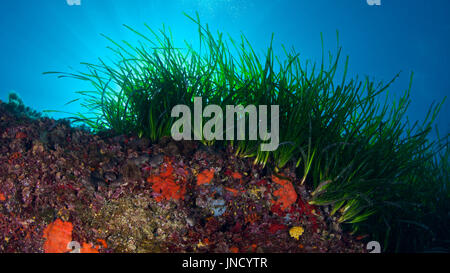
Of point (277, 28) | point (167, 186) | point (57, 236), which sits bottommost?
point (57, 236)

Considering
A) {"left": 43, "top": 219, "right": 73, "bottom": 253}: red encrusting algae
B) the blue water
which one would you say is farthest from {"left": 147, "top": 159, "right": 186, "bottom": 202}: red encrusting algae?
the blue water

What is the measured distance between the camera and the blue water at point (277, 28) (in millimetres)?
59875

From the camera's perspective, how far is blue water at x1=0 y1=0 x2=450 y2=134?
196ft

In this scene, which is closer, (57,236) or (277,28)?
(57,236)

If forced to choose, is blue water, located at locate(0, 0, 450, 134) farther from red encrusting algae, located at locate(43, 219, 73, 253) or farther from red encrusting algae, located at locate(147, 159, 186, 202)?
red encrusting algae, located at locate(43, 219, 73, 253)

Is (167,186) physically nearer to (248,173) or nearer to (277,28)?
(248,173)

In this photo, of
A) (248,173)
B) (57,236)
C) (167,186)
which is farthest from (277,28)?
(57,236)

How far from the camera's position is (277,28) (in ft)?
253

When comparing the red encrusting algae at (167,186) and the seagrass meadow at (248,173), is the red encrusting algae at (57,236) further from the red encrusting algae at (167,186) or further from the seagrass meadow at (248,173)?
the red encrusting algae at (167,186)

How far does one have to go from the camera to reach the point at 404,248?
252cm

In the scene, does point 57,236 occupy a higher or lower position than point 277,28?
lower
